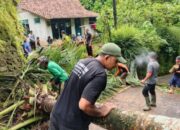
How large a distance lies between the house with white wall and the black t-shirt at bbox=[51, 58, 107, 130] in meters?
24.3

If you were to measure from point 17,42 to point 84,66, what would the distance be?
19.2 ft

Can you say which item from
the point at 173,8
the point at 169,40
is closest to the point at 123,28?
the point at 169,40

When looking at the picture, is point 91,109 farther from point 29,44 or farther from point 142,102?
point 29,44

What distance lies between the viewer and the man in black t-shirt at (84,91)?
312 cm

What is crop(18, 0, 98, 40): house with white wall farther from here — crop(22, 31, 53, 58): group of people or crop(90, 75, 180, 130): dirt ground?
crop(90, 75, 180, 130): dirt ground

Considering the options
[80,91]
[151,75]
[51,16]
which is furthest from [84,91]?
[51,16]

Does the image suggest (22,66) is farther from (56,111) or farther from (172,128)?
(172,128)

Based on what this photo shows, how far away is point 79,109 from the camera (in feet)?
10.9

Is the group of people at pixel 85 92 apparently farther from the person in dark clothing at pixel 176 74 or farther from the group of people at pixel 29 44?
the group of people at pixel 29 44

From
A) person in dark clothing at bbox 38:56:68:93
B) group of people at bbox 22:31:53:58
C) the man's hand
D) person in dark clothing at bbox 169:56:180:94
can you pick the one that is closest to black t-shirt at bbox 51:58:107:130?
the man's hand

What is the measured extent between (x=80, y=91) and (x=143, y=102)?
7.06 m

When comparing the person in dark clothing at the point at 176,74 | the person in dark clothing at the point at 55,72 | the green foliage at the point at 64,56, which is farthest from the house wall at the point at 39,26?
the person in dark clothing at the point at 55,72

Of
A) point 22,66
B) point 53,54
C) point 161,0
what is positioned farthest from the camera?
point 161,0

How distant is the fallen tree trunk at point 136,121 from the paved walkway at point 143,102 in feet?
17.7
